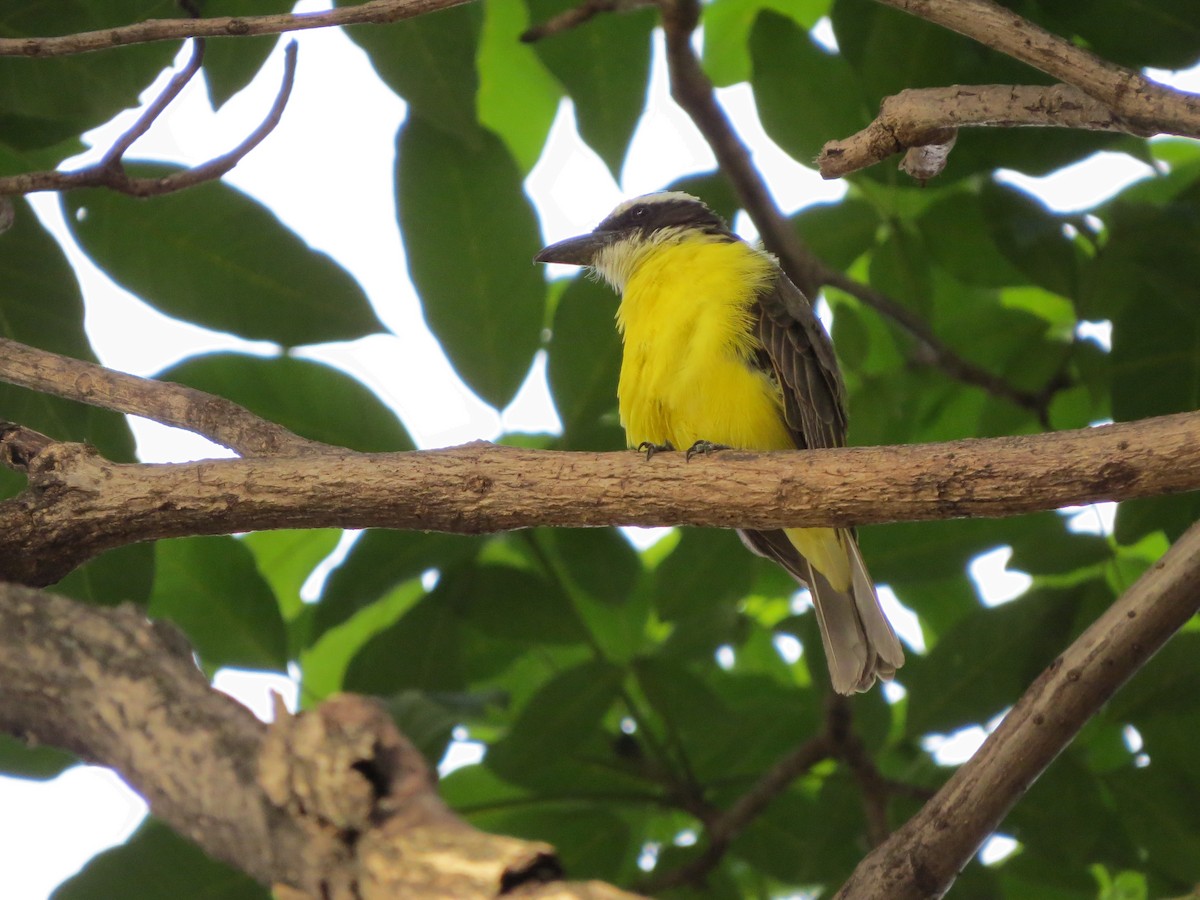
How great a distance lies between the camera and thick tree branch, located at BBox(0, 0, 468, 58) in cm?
236

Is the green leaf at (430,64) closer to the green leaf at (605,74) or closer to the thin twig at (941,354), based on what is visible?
the green leaf at (605,74)

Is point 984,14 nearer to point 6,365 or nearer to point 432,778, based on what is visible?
point 432,778

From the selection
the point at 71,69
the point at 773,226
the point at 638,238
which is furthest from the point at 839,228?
the point at 71,69

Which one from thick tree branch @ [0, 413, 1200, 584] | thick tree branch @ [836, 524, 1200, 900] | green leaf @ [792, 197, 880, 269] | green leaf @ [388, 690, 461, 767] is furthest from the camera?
green leaf @ [792, 197, 880, 269]

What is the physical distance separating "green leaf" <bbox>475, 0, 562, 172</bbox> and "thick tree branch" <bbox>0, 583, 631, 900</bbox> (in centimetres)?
266

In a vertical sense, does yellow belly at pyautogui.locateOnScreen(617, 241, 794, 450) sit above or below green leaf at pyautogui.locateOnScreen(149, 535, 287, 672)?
above

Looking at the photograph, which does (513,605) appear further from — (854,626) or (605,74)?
(605,74)

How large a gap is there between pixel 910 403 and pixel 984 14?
7.00 feet

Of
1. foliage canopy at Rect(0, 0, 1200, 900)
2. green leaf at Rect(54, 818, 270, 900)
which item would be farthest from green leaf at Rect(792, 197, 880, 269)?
green leaf at Rect(54, 818, 270, 900)

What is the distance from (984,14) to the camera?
2270 mm

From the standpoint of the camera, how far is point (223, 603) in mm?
3369

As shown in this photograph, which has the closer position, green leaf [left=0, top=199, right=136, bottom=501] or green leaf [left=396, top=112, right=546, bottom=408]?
green leaf [left=0, top=199, right=136, bottom=501]

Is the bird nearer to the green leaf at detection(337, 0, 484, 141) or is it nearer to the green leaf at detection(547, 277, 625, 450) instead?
the green leaf at detection(547, 277, 625, 450)

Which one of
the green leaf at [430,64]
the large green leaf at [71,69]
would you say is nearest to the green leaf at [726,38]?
the green leaf at [430,64]
